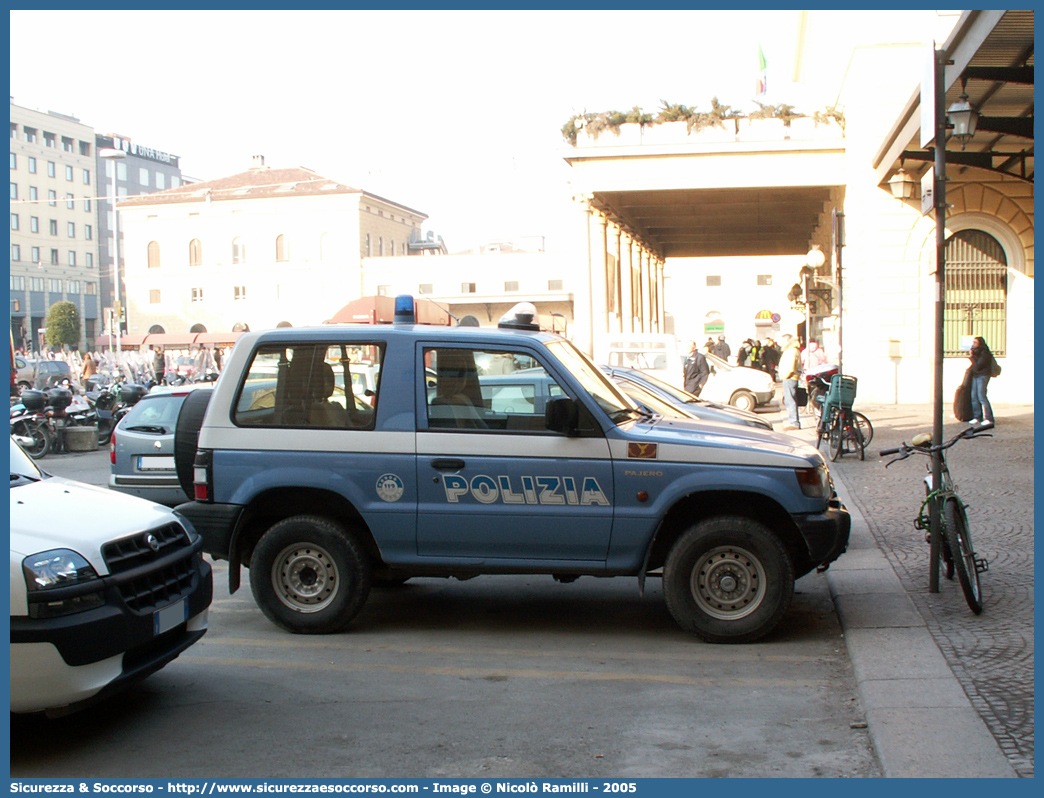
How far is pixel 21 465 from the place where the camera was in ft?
17.8

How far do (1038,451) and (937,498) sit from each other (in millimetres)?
1218

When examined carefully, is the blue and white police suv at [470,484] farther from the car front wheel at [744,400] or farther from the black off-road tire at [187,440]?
the car front wheel at [744,400]

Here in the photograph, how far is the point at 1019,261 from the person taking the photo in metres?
22.9

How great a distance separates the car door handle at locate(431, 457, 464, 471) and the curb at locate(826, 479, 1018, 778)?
253 centimetres

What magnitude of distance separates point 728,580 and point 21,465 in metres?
4.04

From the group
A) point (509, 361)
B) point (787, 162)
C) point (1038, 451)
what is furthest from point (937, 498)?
point (787, 162)

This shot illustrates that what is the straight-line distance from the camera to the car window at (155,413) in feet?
38.7

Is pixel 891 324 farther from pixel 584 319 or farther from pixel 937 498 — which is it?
pixel 937 498

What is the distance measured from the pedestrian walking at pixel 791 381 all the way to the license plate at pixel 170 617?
15.1 metres

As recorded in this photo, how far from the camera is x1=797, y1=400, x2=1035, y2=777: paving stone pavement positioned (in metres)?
4.89

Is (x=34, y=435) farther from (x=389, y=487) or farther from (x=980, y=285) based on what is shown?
(x=980, y=285)

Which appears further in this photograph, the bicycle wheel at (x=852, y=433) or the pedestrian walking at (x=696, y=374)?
the pedestrian walking at (x=696, y=374)

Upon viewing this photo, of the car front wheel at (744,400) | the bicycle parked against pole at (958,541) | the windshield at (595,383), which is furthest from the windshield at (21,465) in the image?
the car front wheel at (744,400)

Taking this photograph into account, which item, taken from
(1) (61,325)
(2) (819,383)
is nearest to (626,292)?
(2) (819,383)
